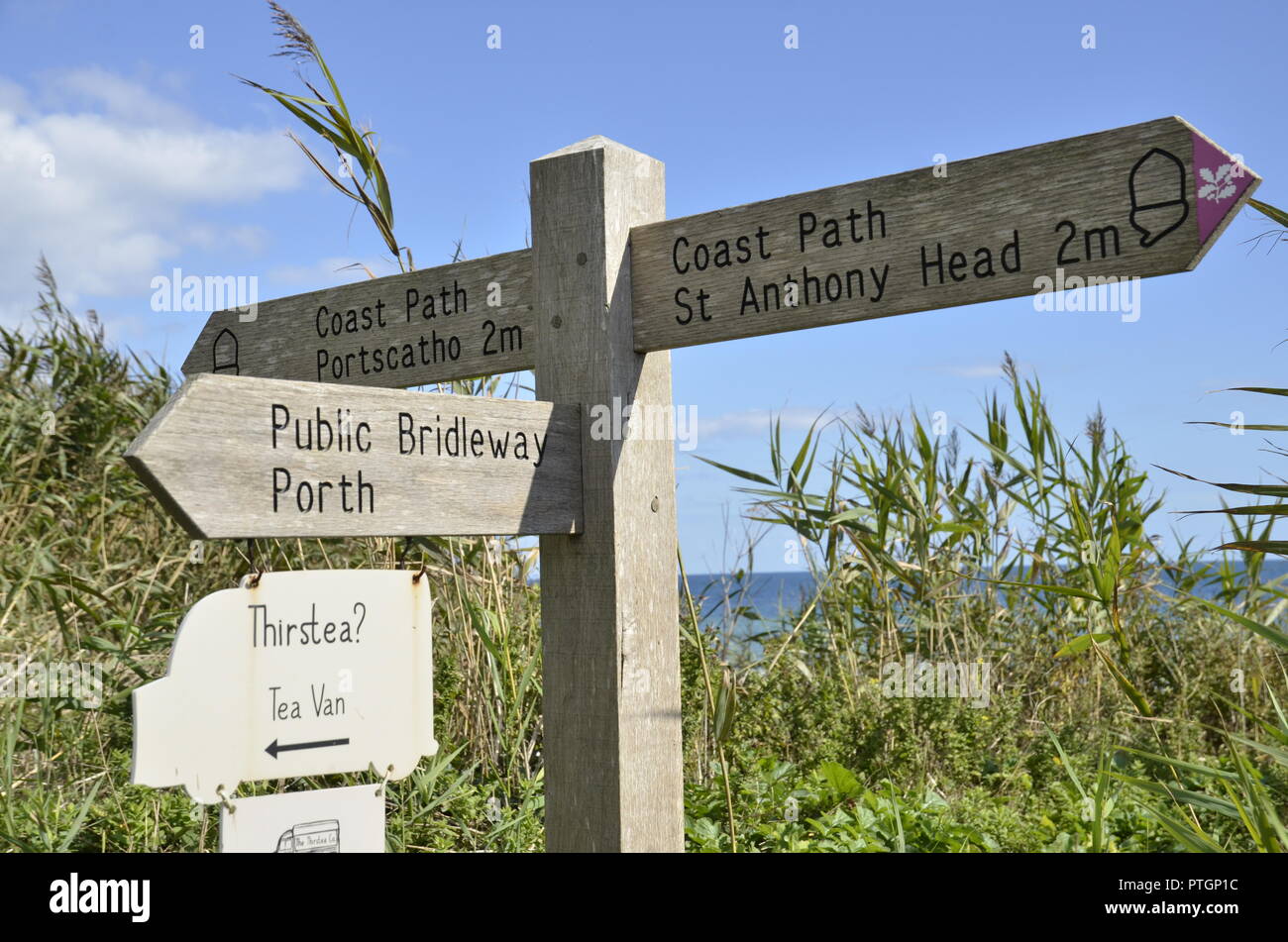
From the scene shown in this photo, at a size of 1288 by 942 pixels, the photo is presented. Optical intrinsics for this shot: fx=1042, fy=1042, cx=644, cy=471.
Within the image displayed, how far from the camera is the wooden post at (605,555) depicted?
1.94 metres

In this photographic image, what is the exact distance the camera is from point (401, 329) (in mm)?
2297

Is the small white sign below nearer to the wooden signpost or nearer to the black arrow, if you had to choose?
the black arrow

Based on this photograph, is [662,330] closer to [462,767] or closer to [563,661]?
[563,661]

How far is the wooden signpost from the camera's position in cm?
155

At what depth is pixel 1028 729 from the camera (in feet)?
13.5

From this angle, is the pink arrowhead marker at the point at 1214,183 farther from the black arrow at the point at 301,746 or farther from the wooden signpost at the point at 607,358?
the black arrow at the point at 301,746

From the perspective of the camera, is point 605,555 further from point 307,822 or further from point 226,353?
point 226,353

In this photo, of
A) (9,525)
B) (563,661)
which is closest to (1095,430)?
(563,661)

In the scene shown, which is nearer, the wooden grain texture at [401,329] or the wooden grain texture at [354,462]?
the wooden grain texture at [354,462]

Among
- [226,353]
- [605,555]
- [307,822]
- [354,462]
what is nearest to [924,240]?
[605,555]

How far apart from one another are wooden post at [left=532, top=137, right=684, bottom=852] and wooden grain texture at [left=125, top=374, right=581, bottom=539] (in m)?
0.08

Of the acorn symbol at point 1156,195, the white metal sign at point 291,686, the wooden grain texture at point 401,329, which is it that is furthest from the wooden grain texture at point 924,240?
the white metal sign at point 291,686

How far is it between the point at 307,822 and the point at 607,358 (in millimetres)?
958
